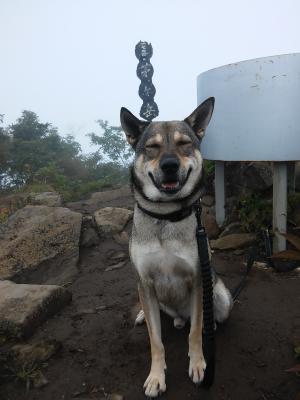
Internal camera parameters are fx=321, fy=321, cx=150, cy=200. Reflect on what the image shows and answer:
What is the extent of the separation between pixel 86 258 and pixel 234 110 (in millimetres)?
3516

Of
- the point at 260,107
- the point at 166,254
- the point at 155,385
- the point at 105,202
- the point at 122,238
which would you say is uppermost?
the point at 260,107

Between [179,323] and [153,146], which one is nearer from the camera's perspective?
[153,146]

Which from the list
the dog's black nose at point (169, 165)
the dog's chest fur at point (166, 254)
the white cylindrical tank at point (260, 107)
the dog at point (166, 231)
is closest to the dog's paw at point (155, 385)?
the dog at point (166, 231)

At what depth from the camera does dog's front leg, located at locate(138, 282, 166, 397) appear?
269 cm

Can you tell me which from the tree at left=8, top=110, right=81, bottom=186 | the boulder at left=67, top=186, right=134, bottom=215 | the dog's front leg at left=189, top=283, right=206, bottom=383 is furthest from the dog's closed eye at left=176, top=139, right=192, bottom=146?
the tree at left=8, top=110, right=81, bottom=186

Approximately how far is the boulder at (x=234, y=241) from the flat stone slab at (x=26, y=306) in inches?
104

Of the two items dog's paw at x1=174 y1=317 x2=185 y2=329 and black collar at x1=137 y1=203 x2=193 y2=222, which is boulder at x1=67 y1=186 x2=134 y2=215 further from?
black collar at x1=137 y1=203 x2=193 y2=222

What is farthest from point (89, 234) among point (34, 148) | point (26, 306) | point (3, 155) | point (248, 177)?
point (34, 148)

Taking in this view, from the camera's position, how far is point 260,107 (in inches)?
177

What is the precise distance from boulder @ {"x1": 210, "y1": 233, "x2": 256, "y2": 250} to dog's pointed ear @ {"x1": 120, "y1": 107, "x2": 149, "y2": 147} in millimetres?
→ 2953

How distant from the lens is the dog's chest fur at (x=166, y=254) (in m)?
2.70

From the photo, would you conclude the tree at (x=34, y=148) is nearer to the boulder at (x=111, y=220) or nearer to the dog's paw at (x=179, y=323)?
the boulder at (x=111, y=220)

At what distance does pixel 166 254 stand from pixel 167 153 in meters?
0.85

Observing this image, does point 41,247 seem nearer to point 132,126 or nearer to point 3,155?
point 132,126
